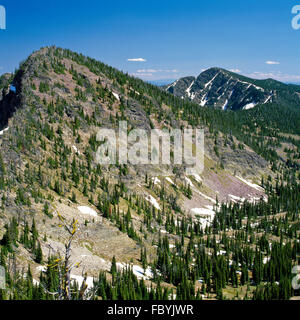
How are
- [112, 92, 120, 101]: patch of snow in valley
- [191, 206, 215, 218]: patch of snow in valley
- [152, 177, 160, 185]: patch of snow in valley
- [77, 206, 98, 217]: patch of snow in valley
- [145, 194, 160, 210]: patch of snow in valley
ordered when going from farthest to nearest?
[112, 92, 120, 101]: patch of snow in valley < [152, 177, 160, 185]: patch of snow in valley < [191, 206, 215, 218]: patch of snow in valley < [145, 194, 160, 210]: patch of snow in valley < [77, 206, 98, 217]: patch of snow in valley

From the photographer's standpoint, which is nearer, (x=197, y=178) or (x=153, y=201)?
(x=153, y=201)

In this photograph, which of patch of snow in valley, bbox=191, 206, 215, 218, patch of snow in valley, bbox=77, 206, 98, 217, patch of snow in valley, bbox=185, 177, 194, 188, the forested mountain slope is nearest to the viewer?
the forested mountain slope

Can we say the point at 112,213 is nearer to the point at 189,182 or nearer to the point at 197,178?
the point at 189,182

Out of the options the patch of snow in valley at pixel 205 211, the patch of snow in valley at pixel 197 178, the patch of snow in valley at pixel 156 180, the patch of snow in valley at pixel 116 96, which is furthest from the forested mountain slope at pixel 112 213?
the patch of snow in valley at pixel 116 96

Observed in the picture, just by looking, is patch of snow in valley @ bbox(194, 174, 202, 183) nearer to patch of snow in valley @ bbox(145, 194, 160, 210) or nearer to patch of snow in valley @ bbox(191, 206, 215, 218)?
patch of snow in valley @ bbox(191, 206, 215, 218)

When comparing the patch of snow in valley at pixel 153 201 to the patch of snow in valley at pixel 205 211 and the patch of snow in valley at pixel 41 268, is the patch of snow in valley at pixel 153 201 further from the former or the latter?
the patch of snow in valley at pixel 41 268

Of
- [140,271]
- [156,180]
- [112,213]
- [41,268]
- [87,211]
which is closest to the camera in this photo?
[41,268]

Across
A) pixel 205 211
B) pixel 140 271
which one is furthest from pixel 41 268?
pixel 205 211

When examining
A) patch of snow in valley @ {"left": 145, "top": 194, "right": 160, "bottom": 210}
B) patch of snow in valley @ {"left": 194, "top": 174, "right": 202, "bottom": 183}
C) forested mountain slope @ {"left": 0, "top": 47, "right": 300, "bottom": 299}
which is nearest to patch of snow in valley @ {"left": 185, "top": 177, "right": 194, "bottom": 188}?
forested mountain slope @ {"left": 0, "top": 47, "right": 300, "bottom": 299}

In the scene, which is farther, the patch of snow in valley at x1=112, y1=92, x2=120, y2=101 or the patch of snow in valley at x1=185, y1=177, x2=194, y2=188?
the patch of snow in valley at x1=112, y1=92, x2=120, y2=101

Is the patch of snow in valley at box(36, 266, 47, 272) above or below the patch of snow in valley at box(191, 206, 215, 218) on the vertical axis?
above

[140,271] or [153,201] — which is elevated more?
[153,201]
